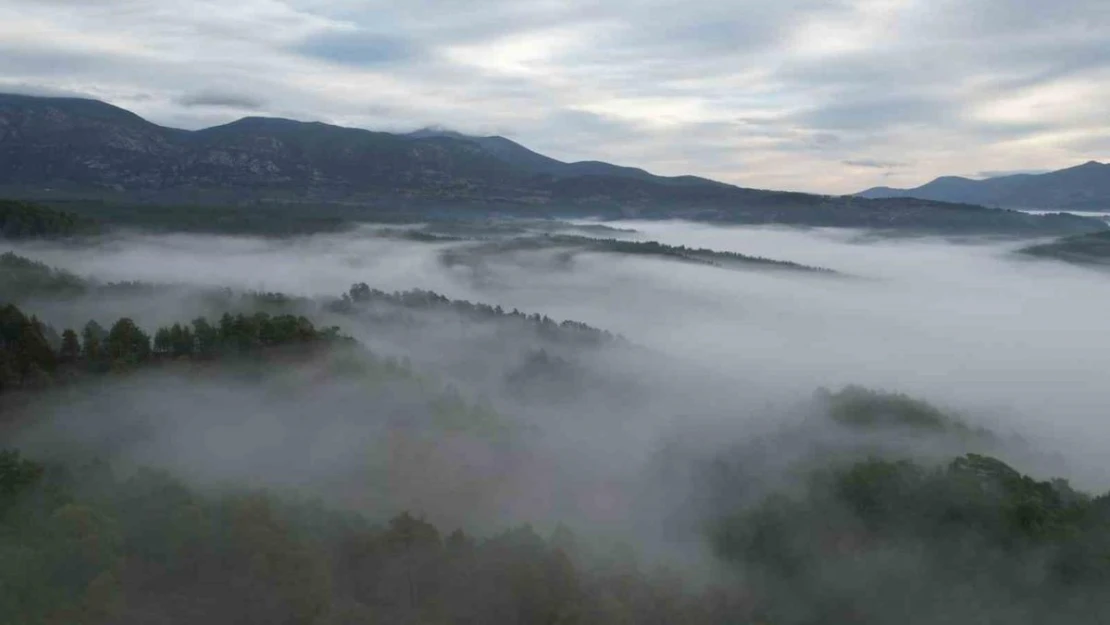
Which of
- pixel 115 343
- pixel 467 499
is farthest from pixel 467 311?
pixel 467 499

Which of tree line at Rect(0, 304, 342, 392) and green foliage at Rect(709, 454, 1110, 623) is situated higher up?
tree line at Rect(0, 304, 342, 392)

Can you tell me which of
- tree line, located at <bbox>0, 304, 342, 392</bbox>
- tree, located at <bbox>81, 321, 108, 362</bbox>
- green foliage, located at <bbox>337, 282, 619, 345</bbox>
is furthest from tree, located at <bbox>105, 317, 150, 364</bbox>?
green foliage, located at <bbox>337, 282, 619, 345</bbox>

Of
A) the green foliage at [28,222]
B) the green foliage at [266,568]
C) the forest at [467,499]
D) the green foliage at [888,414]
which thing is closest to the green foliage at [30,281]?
the forest at [467,499]

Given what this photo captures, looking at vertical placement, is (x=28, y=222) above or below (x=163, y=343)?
above

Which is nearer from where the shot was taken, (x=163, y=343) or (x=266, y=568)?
(x=266, y=568)


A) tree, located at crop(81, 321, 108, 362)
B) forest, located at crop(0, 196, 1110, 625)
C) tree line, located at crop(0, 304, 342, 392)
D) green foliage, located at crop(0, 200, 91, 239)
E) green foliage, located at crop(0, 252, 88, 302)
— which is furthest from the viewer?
green foliage, located at crop(0, 200, 91, 239)

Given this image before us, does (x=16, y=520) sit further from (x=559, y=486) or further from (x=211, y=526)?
(x=559, y=486)

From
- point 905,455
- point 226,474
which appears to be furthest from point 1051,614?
point 226,474

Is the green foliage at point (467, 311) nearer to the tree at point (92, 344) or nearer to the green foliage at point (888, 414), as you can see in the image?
the green foliage at point (888, 414)

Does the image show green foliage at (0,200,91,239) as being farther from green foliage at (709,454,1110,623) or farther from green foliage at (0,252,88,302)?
green foliage at (709,454,1110,623)

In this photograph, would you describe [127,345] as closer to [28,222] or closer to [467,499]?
[467,499]

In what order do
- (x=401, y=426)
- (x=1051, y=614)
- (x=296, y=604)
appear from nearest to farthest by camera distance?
(x=296, y=604), (x=1051, y=614), (x=401, y=426)
